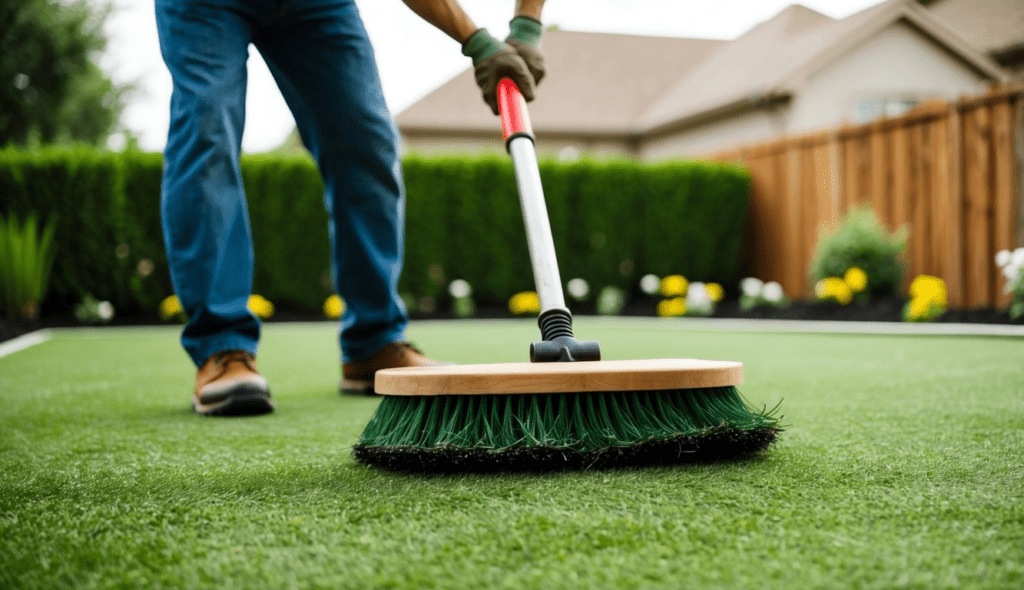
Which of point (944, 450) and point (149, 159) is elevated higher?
point (149, 159)

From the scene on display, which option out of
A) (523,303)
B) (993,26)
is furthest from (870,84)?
(523,303)

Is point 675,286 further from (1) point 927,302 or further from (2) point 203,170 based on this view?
(2) point 203,170

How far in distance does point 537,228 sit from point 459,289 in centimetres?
697

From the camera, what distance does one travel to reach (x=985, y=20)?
12898 mm

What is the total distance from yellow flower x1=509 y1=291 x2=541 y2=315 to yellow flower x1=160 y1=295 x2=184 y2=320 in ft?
11.3

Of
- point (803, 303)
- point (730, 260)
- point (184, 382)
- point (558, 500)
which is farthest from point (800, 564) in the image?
point (730, 260)

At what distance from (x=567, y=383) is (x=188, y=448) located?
0.75 metres

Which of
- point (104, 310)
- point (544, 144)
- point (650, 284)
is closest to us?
point (104, 310)

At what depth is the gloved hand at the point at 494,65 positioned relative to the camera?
71.6 inches

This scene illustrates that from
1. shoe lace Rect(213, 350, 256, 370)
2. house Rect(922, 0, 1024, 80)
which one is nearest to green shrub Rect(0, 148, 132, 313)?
shoe lace Rect(213, 350, 256, 370)

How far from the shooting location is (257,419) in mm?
1876

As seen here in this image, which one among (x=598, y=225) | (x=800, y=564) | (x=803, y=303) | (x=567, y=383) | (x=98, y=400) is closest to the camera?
(x=800, y=564)

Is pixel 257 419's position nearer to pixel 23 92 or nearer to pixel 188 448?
pixel 188 448

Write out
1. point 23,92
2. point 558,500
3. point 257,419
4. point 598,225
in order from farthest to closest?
1. point 23,92
2. point 598,225
3. point 257,419
4. point 558,500
